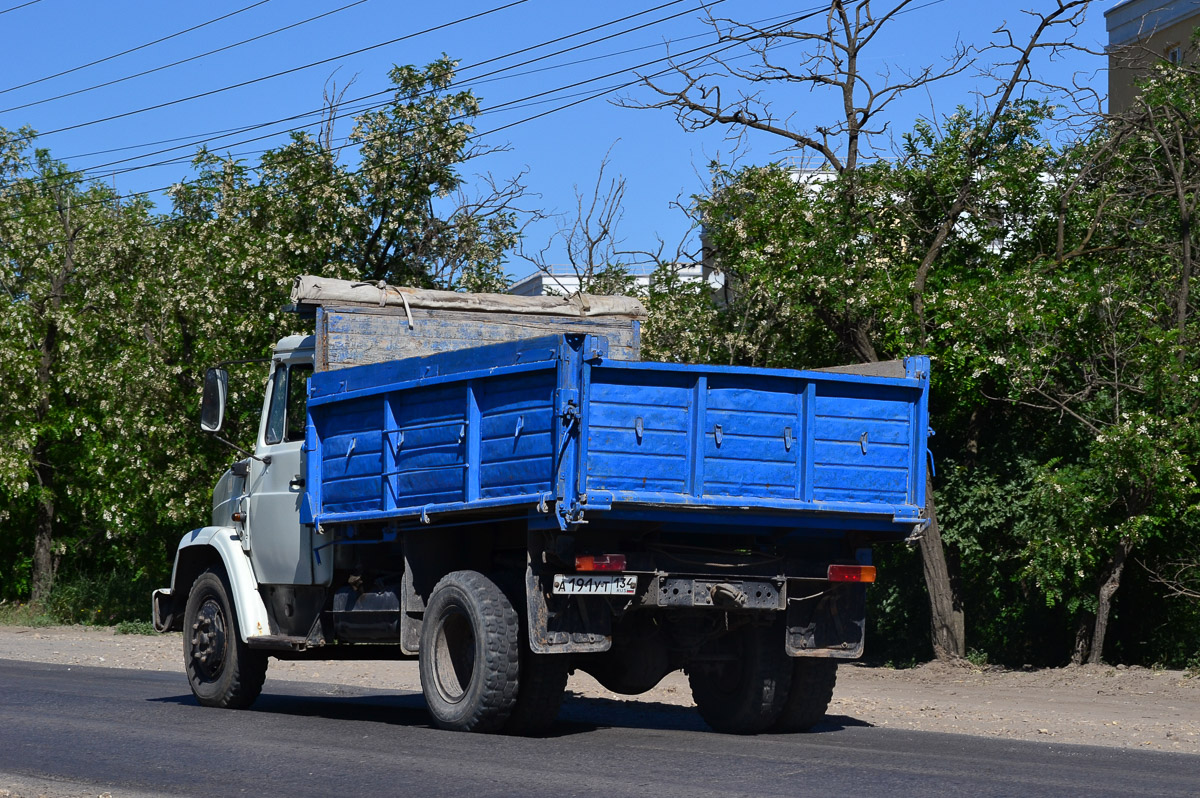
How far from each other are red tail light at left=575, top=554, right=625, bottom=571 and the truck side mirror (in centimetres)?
382

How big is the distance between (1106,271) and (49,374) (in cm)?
2446

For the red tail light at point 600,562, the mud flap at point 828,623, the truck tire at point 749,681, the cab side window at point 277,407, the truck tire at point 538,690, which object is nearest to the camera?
the red tail light at point 600,562

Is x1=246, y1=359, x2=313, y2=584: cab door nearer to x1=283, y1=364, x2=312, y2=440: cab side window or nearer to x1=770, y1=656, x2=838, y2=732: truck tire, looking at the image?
x1=283, y1=364, x2=312, y2=440: cab side window

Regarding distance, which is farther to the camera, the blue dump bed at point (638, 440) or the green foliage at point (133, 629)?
the green foliage at point (133, 629)

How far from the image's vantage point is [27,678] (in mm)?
16422

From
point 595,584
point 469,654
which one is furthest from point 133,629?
point 595,584

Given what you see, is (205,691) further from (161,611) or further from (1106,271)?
(1106,271)

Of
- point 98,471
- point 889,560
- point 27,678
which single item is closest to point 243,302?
point 98,471

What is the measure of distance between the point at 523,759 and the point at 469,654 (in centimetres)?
160

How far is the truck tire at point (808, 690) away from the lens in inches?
425

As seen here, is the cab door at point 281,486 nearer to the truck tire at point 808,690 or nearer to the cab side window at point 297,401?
the cab side window at point 297,401

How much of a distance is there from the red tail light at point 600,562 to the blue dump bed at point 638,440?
310 millimetres

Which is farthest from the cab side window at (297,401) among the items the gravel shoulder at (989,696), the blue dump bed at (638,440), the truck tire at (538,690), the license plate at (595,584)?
the gravel shoulder at (989,696)

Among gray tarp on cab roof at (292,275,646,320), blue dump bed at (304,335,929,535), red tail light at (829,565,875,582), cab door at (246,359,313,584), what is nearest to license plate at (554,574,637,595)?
blue dump bed at (304,335,929,535)
